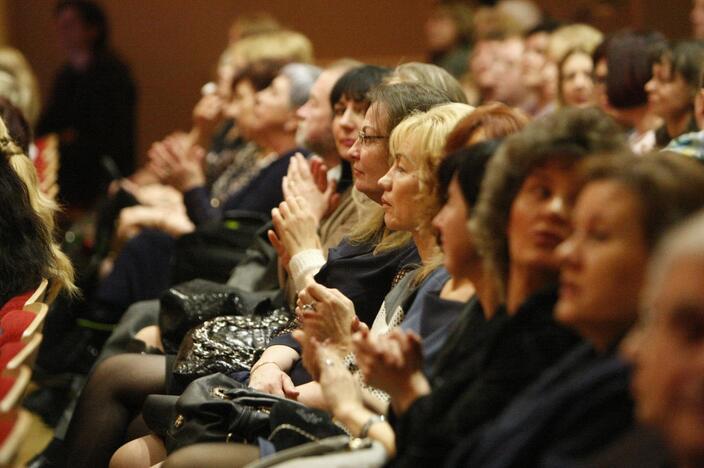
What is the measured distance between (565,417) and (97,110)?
20.1 ft

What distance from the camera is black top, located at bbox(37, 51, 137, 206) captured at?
7.41 meters

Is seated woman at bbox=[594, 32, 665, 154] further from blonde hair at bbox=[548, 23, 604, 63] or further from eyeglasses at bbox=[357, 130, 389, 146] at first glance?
eyeglasses at bbox=[357, 130, 389, 146]

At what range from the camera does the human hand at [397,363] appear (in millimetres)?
2139

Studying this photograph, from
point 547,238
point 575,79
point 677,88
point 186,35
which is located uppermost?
point 547,238

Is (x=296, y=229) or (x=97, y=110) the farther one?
(x=97, y=110)

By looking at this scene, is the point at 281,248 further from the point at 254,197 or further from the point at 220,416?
the point at 254,197

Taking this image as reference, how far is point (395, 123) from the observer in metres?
3.09

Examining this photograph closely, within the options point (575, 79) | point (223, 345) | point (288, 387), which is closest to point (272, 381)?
point (288, 387)

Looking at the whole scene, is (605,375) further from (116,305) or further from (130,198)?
(130,198)

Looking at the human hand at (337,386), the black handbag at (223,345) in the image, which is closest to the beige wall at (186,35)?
the black handbag at (223,345)

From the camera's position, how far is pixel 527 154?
6.59 ft

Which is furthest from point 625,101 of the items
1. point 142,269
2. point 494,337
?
point 494,337

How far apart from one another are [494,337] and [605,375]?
0.31 m

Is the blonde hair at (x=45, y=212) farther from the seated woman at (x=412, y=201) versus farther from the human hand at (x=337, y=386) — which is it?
the human hand at (x=337, y=386)
